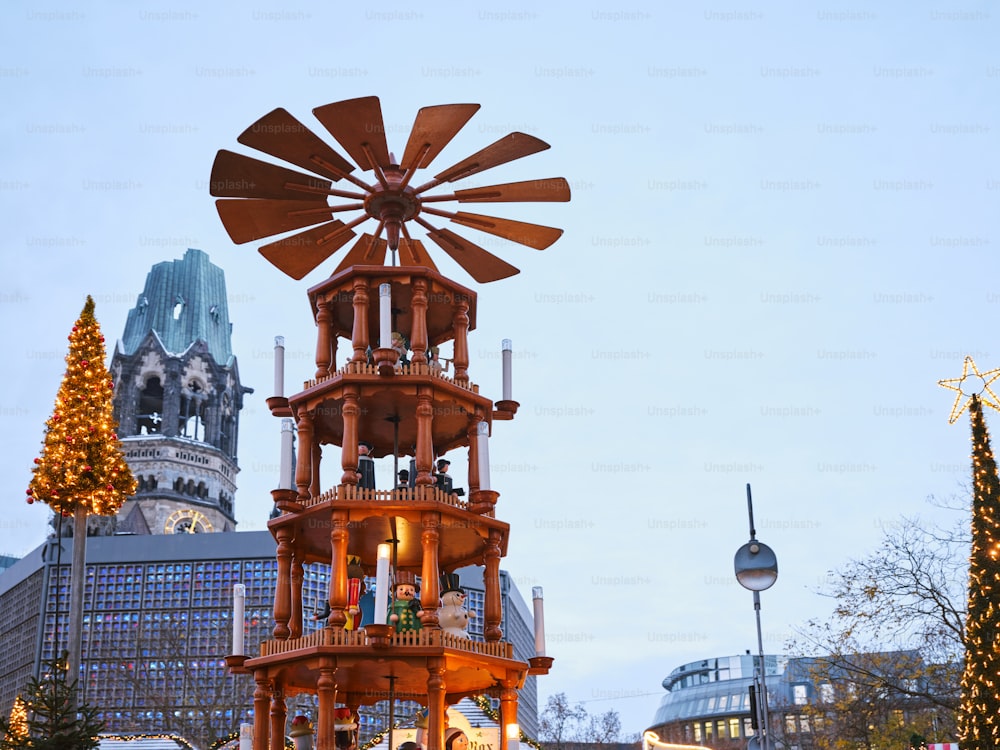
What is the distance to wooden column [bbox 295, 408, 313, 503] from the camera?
1611 cm

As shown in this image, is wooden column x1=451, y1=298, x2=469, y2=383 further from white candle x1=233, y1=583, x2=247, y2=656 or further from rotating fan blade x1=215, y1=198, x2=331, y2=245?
white candle x1=233, y1=583, x2=247, y2=656

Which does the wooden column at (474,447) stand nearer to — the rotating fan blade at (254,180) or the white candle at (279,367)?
the white candle at (279,367)

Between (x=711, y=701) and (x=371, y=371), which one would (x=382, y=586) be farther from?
(x=711, y=701)

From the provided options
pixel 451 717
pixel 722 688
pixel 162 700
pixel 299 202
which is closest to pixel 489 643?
pixel 451 717

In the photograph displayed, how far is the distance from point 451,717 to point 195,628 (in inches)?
1730

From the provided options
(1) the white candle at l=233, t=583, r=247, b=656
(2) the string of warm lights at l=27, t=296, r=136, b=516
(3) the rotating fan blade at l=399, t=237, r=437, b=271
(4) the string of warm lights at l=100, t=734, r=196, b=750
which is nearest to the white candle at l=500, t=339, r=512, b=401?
(3) the rotating fan blade at l=399, t=237, r=437, b=271

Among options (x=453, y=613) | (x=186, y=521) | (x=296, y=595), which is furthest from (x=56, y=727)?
(x=186, y=521)

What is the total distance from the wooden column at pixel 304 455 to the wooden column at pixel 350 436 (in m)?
0.78

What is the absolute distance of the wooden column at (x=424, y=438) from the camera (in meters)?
15.5

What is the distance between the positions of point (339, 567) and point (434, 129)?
A: 6.28 metres

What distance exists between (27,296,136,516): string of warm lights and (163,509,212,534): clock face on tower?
7924 cm

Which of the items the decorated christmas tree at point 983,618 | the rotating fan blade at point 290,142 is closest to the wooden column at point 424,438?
the rotating fan blade at point 290,142

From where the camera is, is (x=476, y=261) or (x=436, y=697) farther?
(x=476, y=261)

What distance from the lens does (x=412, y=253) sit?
18.9 meters
